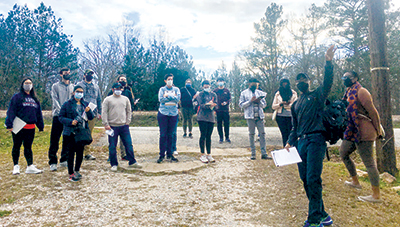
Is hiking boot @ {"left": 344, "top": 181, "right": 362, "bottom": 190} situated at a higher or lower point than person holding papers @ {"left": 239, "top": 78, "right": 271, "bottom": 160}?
lower

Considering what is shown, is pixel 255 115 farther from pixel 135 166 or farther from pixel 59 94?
pixel 59 94

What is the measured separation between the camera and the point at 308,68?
79.3 feet

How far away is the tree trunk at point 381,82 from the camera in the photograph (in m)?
5.00

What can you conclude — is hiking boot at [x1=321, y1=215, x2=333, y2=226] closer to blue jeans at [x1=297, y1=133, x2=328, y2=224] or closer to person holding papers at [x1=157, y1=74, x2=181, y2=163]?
blue jeans at [x1=297, y1=133, x2=328, y2=224]

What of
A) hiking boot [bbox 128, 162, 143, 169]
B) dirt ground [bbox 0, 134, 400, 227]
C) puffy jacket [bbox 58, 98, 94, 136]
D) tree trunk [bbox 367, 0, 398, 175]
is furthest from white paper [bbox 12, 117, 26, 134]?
tree trunk [bbox 367, 0, 398, 175]

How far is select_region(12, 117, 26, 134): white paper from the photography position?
4688 mm

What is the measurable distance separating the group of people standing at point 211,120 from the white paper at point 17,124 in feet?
0.14

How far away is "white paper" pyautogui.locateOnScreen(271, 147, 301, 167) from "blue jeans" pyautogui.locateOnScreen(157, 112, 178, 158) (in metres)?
3.09

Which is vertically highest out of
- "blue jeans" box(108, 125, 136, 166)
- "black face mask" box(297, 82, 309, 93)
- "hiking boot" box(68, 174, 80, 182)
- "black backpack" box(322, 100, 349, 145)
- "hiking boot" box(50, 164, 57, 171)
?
"black face mask" box(297, 82, 309, 93)

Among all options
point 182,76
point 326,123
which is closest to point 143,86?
point 182,76

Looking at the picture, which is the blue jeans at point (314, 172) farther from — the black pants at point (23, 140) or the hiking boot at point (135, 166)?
the black pants at point (23, 140)

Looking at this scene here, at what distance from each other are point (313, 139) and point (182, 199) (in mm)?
2154

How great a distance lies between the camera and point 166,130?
574 cm

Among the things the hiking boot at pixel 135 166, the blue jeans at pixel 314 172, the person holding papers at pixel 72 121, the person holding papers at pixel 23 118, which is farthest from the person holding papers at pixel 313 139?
the person holding papers at pixel 23 118
